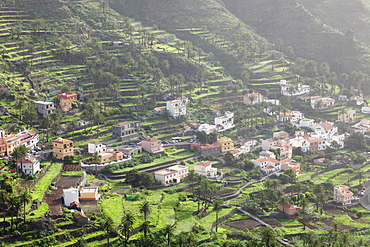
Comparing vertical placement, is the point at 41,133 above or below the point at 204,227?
above

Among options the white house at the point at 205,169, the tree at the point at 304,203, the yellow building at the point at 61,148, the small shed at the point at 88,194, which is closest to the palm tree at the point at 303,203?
the tree at the point at 304,203

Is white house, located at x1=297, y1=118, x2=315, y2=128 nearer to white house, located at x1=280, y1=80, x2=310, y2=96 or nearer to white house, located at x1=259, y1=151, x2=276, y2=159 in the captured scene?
Answer: white house, located at x1=280, y1=80, x2=310, y2=96

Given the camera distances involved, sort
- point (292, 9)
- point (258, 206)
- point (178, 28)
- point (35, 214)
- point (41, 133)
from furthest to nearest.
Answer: point (292, 9) → point (178, 28) → point (41, 133) → point (258, 206) → point (35, 214)

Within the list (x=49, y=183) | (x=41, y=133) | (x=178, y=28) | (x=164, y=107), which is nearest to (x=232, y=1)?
(x=178, y=28)

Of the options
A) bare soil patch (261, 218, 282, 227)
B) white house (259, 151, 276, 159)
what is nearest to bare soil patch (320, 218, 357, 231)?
bare soil patch (261, 218, 282, 227)

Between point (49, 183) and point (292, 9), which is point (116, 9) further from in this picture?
point (49, 183)

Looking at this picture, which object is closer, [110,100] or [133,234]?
[133,234]

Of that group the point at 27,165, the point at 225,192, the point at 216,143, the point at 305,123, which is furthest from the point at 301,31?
the point at 27,165
